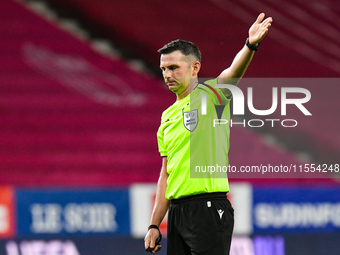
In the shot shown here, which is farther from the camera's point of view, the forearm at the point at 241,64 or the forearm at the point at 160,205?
the forearm at the point at 160,205

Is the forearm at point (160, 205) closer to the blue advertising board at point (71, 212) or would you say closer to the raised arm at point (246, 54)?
the raised arm at point (246, 54)

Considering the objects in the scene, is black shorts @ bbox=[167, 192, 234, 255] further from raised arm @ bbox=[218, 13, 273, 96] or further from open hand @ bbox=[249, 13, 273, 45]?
open hand @ bbox=[249, 13, 273, 45]

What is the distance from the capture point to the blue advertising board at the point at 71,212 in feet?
14.7

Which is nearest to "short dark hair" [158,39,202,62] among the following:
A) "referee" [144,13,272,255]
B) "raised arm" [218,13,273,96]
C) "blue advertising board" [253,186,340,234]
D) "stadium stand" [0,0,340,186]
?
"referee" [144,13,272,255]

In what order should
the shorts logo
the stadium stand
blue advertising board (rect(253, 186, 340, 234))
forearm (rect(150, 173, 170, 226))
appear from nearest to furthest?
the shorts logo < forearm (rect(150, 173, 170, 226)) < blue advertising board (rect(253, 186, 340, 234)) < the stadium stand

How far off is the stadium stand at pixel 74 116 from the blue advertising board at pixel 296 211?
2.99 feet

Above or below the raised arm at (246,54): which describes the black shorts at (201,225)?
below

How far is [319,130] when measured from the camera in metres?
5.38

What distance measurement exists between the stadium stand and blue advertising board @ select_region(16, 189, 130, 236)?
745 mm

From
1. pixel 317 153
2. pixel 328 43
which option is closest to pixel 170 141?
pixel 317 153

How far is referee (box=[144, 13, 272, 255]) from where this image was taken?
6.98 feet

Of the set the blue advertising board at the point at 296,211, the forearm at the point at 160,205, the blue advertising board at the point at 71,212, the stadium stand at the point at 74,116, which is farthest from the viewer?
the stadium stand at the point at 74,116

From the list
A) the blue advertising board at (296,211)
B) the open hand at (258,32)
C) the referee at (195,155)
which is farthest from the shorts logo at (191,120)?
the blue advertising board at (296,211)

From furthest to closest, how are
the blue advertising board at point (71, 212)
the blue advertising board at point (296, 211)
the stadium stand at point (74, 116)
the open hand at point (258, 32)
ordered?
the stadium stand at point (74, 116)
the blue advertising board at point (71, 212)
the blue advertising board at point (296, 211)
the open hand at point (258, 32)
